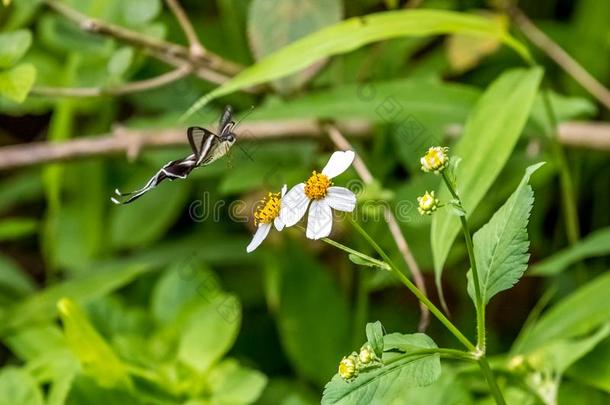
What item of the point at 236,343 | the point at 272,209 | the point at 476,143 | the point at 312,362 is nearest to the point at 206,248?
the point at 236,343

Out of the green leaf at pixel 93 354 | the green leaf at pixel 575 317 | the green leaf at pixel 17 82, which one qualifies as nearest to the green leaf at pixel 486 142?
the green leaf at pixel 575 317

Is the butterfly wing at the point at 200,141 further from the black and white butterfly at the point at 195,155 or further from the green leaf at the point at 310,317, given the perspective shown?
the green leaf at the point at 310,317

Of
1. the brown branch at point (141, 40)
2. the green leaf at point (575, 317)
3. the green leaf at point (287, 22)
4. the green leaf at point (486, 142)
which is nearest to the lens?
the green leaf at point (486, 142)

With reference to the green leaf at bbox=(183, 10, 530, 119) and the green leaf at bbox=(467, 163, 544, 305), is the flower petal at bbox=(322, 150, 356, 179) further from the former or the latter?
the green leaf at bbox=(183, 10, 530, 119)

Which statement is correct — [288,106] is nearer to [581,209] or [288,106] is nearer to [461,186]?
[461,186]

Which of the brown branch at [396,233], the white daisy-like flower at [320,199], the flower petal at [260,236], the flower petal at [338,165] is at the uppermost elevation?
the flower petal at [338,165]

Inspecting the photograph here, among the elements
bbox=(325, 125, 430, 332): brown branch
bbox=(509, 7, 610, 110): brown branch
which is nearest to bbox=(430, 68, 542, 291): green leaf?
bbox=(325, 125, 430, 332): brown branch

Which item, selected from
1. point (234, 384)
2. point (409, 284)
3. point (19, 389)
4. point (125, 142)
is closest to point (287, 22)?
point (125, 142)

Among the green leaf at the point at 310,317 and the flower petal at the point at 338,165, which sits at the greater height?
the flower petal at the point at 338,165
